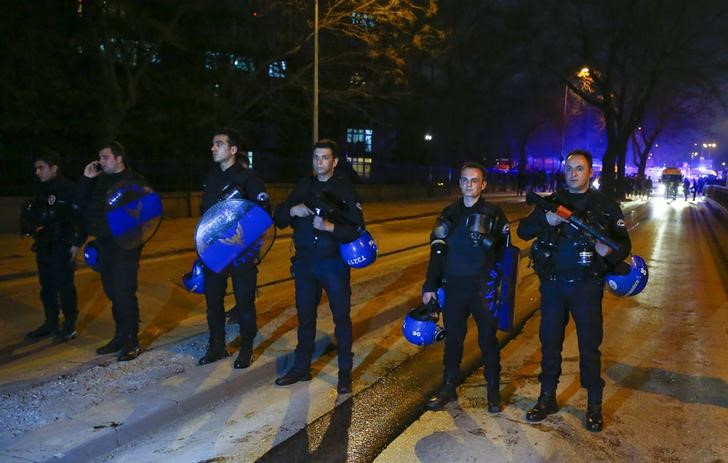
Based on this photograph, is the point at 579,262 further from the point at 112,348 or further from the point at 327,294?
the point at 112,348

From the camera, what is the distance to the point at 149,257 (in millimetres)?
12461

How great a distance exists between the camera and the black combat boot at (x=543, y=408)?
178 inches

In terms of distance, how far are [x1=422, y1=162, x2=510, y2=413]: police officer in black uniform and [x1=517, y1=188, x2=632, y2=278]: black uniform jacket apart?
0.26m

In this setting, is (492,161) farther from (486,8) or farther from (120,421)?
(120,421)

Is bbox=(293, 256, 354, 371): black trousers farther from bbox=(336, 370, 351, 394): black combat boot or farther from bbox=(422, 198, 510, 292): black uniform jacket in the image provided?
bbox=(422, 198, 510, 292): black uniform jacket

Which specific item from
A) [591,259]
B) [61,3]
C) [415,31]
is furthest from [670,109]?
[591,259]

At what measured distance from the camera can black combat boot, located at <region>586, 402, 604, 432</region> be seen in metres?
4.37

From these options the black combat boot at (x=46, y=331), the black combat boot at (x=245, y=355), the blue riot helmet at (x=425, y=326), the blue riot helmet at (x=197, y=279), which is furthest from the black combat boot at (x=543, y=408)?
the black combat boot at (x=46, y=331)

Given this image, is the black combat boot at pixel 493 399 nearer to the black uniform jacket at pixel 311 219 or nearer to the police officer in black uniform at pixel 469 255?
the police officer in black uniform at pixel 469 255

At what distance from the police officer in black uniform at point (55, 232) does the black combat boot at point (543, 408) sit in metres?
4.27

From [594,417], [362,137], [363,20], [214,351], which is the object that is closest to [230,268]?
[214,351]

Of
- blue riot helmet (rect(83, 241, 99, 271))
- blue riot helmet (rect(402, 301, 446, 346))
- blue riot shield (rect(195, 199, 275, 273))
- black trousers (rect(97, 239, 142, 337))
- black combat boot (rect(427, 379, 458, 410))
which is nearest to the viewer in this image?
blue riot helmet (rect(402, 301, 446, 346))

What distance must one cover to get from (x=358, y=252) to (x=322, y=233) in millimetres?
297

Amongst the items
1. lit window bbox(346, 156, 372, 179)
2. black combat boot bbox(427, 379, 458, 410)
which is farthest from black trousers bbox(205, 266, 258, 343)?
lit window bbox(346, 156, 372, 179)
